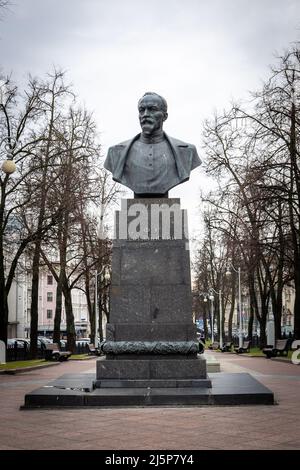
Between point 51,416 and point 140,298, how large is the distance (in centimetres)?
295

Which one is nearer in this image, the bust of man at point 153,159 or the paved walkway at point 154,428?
the paved walkway at point 154,428

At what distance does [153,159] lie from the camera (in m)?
11.6

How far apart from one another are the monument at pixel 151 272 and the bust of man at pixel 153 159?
0.06 ft

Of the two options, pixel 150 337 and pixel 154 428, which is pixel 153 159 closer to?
pixel 150 337

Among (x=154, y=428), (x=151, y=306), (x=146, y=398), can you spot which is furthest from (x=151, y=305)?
(x=154, y=428)

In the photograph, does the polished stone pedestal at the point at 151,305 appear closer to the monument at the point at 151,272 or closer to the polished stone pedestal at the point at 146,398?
the monument at the point at 151,272

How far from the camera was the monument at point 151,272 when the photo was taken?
10.0 metres

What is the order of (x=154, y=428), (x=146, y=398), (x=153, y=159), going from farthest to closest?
(x=153, y=159) < (x=146, y=398) < (x=154, y=428)

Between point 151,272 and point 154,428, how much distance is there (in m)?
3.95

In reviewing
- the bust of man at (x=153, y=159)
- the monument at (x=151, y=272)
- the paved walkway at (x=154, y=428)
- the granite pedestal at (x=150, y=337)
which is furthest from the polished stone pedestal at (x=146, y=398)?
the bust of man at (x=153, y=159)

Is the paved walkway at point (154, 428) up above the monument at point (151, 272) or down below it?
below

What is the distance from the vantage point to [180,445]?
6.09m
